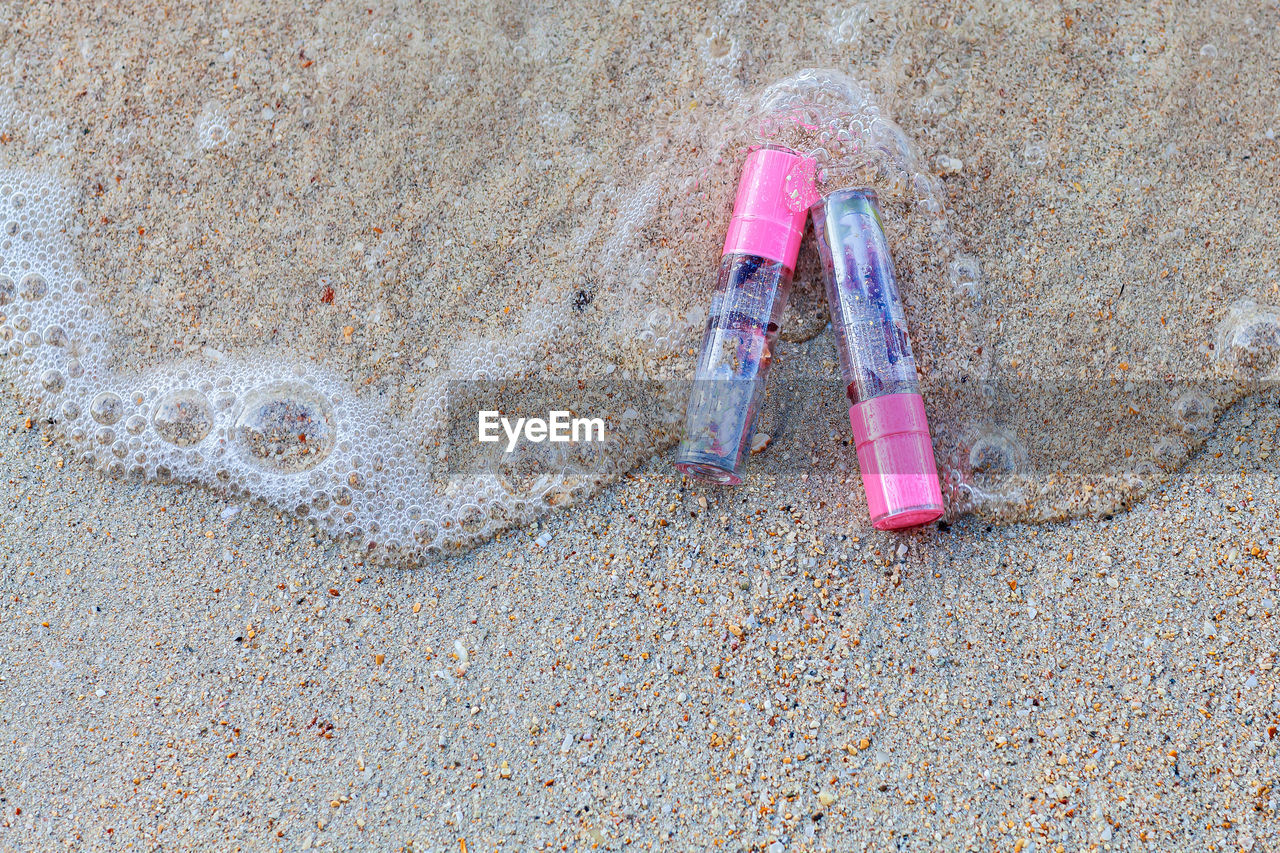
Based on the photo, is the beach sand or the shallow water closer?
the beach sand

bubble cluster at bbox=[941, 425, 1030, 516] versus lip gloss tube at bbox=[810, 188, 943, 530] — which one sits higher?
lip gloss tube at bbox=[810, 188, 943, 530]

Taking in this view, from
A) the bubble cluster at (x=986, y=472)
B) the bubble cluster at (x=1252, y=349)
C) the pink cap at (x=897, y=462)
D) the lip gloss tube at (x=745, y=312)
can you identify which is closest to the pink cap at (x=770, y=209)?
the lip gloss tube at (x=745, y=312)

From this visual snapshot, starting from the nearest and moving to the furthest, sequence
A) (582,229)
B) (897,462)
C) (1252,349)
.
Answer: (897,462)
(1252,349)
(582,229)

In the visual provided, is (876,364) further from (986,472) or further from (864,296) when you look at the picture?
(986,472)

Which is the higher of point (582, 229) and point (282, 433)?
point (582, 229)

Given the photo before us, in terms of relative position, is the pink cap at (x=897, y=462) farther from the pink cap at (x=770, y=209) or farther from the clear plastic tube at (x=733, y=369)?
the pink cap at (x=770, y=209)

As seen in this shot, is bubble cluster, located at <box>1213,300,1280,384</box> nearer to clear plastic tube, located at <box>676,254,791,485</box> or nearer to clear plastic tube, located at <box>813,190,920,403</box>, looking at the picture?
clear plastic tube, located at <box>813,190,920,403</box>

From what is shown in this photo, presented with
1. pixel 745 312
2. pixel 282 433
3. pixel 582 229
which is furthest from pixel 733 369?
pixel 282 433

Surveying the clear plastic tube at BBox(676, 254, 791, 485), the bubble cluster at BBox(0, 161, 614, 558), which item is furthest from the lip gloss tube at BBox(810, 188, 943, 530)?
the bubble cluster at BBox(0, 161, 614, 558)
